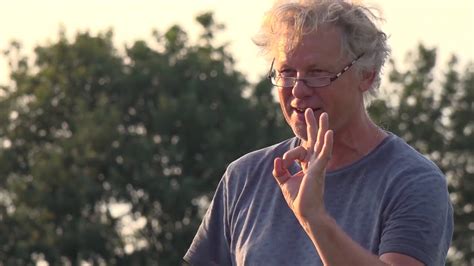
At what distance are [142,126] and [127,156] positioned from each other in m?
1.42

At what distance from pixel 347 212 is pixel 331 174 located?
5.9 inches

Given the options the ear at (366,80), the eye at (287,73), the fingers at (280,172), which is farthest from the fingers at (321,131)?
the ear at (366,80)

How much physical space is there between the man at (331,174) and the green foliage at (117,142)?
33977 mm

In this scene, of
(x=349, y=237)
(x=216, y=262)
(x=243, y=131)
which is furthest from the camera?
(x=243, y=131)

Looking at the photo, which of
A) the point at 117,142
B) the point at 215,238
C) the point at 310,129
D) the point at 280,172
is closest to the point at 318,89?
the point at 310,129

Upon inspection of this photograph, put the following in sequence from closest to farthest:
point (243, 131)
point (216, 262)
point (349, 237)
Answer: point (349, 237)
point (216, 262)
point (243, 131)

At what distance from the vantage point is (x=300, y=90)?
5109 mm

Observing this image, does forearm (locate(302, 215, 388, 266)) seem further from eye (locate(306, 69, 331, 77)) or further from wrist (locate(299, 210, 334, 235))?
eye (locate(306, 69, 331, 77))

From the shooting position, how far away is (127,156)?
40219 mm

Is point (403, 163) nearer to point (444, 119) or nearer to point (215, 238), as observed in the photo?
point (215, 238)

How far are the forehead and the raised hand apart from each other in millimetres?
222

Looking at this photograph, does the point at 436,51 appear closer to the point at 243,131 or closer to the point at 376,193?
the point at 243,131

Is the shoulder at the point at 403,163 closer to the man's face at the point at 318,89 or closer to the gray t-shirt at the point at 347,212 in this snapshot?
the gray t-shirt at the point at 347,212

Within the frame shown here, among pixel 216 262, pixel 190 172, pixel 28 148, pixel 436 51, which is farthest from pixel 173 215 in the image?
pixel 216 262
